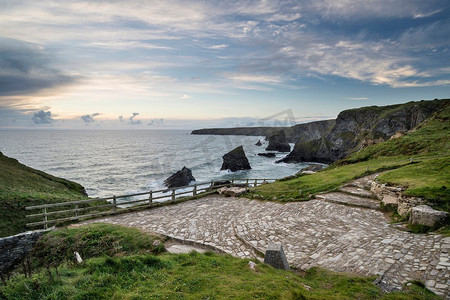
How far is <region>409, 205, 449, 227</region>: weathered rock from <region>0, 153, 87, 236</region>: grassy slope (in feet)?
66.7

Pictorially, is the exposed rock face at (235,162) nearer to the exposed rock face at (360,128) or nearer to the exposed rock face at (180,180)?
the exposed rock face at (180,180)

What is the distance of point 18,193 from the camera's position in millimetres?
16188

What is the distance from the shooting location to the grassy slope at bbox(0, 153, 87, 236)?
1353 cm

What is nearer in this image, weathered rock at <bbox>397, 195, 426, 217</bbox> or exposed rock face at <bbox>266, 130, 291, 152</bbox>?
weathered rock at <bbox>397, 195, 426, 217</bbox>

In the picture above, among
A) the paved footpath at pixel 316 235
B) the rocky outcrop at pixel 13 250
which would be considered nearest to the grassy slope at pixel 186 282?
the paved footpath at pixel 316 235

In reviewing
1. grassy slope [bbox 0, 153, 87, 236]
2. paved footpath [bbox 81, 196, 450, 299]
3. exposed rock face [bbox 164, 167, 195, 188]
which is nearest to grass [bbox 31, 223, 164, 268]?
paved footpath [bbox 81, 196, 450, 299]

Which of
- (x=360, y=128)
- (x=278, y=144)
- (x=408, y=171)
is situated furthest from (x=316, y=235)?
(x=278, y=144)

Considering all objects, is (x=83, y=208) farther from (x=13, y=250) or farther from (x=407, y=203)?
(x=407, y=203)

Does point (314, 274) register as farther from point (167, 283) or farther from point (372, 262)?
point (167, 283)

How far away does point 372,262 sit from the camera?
7297mm

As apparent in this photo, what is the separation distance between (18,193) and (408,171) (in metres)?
27.1

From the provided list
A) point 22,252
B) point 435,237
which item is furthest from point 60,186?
point 435,237

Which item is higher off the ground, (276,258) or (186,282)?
(186,282)

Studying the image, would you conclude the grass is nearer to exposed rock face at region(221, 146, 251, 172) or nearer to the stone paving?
the stone paving
